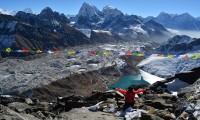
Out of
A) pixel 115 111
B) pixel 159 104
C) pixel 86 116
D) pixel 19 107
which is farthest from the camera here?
pixel 19 107

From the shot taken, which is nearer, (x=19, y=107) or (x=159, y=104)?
(x=159, y=104)

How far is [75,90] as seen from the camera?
151375mm

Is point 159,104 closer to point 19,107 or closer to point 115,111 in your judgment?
point 115,111

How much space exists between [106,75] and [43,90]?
205 ft

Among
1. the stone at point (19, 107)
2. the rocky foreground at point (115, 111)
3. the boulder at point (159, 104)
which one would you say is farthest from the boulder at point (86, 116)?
the boulder at point (159, 104)

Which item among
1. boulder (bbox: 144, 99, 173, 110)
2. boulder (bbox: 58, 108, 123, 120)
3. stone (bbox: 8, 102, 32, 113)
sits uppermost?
boulder (bbox: 144, 99, 173, 110)

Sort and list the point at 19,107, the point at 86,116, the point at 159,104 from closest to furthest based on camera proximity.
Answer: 1. the point at 86,116
2. the point at 159,104
3. the point at 19,107

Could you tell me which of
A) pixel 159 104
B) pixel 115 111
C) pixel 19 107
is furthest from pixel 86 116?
pixel 19 107

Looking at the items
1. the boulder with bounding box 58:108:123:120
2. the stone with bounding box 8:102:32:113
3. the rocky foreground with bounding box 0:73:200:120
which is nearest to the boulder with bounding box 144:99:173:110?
the rocky foreground with bounding box 0:73:200:120

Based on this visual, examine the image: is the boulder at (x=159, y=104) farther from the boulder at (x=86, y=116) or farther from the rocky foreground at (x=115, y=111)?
the boulder at (x=86, y=116)

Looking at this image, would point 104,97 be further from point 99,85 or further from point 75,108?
point 99,85

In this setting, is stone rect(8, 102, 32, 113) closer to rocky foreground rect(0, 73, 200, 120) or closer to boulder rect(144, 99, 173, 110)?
rocky foreground rect(0, 73, 200, 120)

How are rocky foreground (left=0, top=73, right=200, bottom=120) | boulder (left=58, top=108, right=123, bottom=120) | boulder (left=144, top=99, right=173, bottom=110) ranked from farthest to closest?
boulder (left=144, top=99, right=173, bottom=110) < boulder (left=58, top=108, right=123, bottom=120) < rocky foreground (left=0, top=73, right=200, bottom=120)

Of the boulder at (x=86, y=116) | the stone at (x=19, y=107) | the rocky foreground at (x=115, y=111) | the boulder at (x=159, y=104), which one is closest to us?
the rocky foreground at (x=115, y=111)
